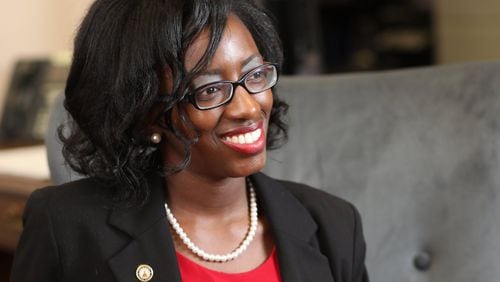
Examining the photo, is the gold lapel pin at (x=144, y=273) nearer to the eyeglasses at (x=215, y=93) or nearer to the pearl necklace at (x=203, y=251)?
the pearl necklace at (x=203, y=251)

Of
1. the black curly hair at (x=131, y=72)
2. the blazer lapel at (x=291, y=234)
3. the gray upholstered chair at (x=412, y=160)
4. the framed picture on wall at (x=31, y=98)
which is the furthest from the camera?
the framed picture on wall at (x=31, y=98)

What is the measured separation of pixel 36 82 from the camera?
2.56m

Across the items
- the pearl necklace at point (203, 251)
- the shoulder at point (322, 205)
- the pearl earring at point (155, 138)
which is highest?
the pearl earring at point (155, 138)

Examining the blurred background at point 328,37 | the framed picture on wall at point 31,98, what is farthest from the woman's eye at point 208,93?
the framed picture on wall at point 31,98

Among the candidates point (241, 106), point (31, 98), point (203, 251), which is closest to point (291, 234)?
point (203, 251)

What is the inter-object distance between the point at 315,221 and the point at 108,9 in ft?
1.44

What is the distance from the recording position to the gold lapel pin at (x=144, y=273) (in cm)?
106

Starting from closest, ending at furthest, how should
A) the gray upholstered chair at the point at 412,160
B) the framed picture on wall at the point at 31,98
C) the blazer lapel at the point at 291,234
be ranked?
the blazer lapel at the point at 291,234 → the gray upholstered chair at the point at 412,160 → the framed picture on wall at the point at 31,98

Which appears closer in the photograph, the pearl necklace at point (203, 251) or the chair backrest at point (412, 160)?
the pearl necklace at point (203, 251)

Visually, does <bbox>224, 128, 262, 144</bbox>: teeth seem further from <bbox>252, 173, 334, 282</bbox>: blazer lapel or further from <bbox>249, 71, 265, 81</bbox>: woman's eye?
<bbox>252, 173, 334, 282</bbox>: blazer lapel

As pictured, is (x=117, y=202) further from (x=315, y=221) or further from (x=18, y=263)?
(x=315, y=221)

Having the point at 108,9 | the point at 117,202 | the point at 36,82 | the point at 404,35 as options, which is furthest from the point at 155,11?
the point at 404,35

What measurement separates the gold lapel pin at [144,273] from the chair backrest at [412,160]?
459 mm

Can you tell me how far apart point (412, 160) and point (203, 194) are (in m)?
0.48
